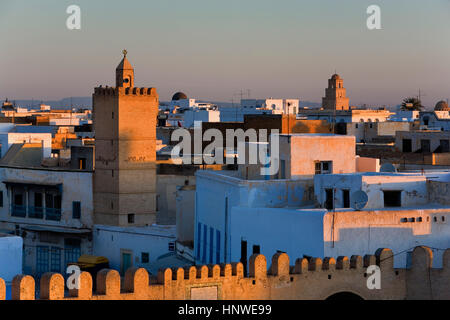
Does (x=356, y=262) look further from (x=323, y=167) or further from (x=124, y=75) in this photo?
(x=124, y=75)

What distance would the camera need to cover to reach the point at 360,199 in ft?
68.8

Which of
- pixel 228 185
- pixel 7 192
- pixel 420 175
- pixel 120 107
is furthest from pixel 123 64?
pixel 420 175

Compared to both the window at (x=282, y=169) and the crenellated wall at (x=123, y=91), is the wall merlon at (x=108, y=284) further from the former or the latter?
the crenellated wall at (x=123, y=91)

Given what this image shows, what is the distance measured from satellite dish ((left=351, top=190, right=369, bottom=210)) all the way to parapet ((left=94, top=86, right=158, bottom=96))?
15087mm

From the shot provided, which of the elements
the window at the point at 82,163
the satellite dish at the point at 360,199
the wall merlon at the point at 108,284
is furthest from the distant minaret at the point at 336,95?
the wall merlon at the point at 108,284

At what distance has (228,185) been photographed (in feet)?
79.2

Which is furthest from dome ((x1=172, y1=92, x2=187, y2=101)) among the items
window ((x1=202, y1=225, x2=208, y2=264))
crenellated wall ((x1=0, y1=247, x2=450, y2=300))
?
crenellated wall ((x1=0, y1=247, x2=450, y2=300))

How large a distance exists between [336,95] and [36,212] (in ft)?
183

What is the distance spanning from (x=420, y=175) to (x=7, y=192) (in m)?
19.8

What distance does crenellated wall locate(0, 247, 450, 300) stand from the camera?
16.2 metres

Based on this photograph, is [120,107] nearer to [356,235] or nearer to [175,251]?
[175,251]

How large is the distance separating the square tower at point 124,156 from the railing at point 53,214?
1807 millimetres

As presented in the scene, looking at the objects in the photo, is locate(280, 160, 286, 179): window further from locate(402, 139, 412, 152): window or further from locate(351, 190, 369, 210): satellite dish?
locate(402, 139, 412, 152): window

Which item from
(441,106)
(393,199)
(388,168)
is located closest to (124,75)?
(388,168)
